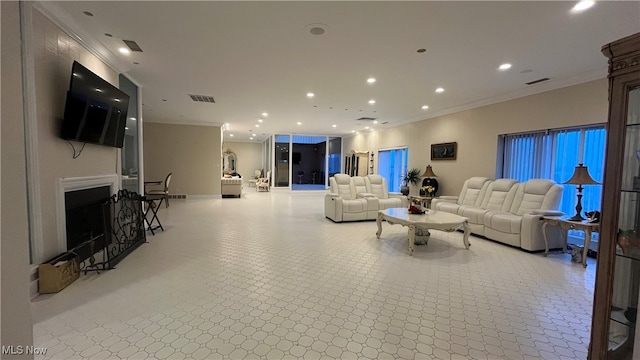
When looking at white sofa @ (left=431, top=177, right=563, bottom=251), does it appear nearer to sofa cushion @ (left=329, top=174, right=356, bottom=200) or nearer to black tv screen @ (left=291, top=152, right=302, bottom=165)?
sofa cushion @ (left=329, top=174, right=356, bottom=200)

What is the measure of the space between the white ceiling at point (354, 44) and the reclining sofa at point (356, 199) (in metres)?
2.16

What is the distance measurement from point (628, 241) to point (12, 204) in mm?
2987

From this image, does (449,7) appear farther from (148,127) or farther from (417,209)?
(148,127)

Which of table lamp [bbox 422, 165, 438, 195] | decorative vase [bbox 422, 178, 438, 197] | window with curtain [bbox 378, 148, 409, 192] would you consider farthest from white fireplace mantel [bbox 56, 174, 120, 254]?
window with curtain [bbox 378, 148, 409, 192]

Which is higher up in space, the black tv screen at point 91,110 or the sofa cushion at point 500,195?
the black tv screen at point 91,110

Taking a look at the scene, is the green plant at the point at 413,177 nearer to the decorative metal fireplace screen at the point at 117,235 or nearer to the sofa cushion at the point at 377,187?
the sofa cushion at the point at 377,187

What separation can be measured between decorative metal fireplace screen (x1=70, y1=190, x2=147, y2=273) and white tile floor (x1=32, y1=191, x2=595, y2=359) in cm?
17

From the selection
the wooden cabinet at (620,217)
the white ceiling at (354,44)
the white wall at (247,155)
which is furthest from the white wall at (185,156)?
the wooden cabinet at (620,217)

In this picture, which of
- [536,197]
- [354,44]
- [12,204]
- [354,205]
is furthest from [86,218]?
[536,197]

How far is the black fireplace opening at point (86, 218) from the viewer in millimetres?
3291

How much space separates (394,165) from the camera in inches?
399

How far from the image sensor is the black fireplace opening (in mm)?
3291

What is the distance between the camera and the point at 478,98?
607cm

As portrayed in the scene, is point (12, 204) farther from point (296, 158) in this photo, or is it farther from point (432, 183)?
point (296, 158)
